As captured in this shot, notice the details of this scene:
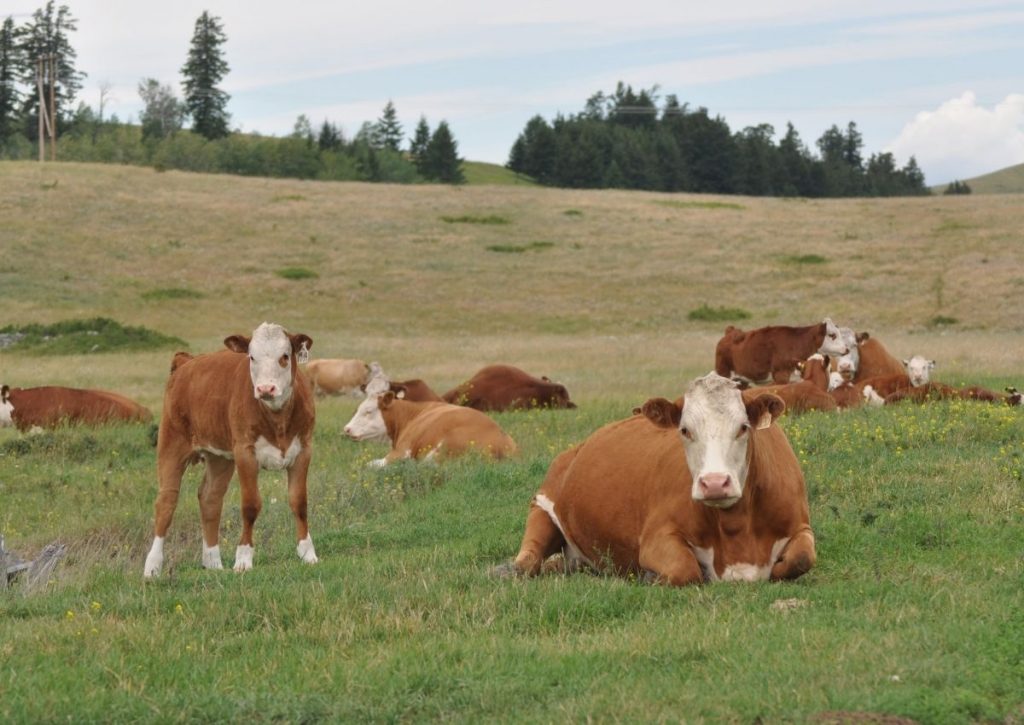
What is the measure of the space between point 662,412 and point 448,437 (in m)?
9.06

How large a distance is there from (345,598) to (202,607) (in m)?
0.84

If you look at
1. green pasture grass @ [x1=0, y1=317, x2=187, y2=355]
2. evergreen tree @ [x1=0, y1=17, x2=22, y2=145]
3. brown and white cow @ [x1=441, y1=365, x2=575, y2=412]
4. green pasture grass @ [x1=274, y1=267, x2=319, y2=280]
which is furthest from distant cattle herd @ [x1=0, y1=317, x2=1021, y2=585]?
evergreen tree @ [x1=0, y1=17, x2=22, y2=145]

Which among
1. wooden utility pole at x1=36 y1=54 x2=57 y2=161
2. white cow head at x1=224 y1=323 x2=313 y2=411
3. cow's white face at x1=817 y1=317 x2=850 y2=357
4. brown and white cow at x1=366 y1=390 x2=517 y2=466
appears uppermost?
wooden utility pole at x1=36 y1=54 x2=57 y2=161

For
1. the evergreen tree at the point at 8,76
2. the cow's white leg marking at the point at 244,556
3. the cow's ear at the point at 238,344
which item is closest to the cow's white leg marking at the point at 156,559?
the cow's white leg marking at the point at 244,556

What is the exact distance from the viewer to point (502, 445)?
56.7ft

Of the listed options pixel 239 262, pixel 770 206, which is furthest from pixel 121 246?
pixel 770 206

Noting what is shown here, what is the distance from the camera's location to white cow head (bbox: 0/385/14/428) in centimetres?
2206

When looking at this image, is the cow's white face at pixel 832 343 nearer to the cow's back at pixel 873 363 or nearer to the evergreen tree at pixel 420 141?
the cow's back at pixel 873 363

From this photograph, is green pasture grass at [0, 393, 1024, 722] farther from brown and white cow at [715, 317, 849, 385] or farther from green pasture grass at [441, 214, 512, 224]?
green pasture grass at [441, 214, 512, 224]

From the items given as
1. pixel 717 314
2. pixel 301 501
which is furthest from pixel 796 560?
pixel 717 314

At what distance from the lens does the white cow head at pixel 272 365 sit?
36.1 ft

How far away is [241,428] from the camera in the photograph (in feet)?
37.4

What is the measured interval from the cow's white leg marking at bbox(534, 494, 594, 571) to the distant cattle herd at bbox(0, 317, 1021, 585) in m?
0.01

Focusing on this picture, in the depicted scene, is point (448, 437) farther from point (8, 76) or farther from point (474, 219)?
point (8, 76)
